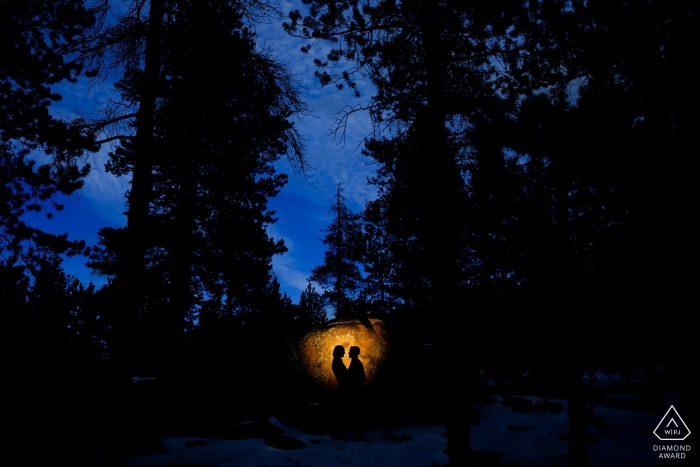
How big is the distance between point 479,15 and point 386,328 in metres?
10.5

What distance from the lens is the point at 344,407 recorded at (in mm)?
11008

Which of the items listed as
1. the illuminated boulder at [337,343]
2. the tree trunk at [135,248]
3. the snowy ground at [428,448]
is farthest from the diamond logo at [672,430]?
the tree trunk at [135,248]

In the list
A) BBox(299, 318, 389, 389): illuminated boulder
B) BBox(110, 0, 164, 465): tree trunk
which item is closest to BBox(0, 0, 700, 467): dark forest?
BBox(110, 0, 164, 465): tree trunk

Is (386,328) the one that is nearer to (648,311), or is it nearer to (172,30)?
(648,311)

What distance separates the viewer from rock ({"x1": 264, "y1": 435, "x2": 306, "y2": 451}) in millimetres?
8086

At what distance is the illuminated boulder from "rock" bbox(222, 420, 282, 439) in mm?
4079

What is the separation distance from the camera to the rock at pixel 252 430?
8.91 m

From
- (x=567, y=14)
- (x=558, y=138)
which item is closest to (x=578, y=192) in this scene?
(x=558, y=138)

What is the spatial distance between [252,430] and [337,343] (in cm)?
508

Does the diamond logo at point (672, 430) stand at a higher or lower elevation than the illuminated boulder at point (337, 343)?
lower

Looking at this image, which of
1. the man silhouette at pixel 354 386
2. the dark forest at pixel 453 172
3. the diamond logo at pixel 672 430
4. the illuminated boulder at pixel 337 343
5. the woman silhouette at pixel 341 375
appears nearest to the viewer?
the dark forest at pixel 453 172

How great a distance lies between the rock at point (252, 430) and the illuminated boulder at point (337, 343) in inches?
161

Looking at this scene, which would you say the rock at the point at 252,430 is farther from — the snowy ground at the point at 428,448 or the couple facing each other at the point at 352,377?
the couple facing each other at the point at 352,377
